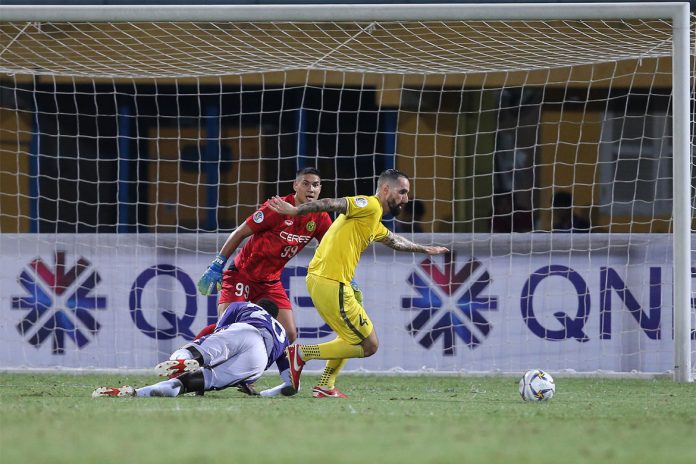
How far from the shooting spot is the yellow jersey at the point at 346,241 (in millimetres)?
8141

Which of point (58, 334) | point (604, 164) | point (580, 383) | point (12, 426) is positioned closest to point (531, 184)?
point (604, 164)

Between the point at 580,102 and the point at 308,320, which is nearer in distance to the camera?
the point at 308,320

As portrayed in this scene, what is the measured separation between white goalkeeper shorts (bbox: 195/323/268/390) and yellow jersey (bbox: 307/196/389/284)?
2.67 ft

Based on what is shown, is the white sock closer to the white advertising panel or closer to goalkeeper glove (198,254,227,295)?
goalkeeper glove (198,254,227,295)

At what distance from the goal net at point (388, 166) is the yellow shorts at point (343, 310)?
7.87ft

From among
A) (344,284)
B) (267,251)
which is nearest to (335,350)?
(344,284)

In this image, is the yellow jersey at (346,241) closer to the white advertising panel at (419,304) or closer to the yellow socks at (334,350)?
the yellow socks at (334,350)

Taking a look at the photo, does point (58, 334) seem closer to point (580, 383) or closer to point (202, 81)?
point (202, 81)

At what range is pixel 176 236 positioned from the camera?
35.1ft

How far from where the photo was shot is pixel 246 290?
909 centimetres

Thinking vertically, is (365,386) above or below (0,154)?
below

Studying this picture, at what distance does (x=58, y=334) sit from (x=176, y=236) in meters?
1.33

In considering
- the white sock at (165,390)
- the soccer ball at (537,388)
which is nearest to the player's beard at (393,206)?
the soccer ball at (537,388)

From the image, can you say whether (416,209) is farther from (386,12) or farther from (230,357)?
(230,357)
